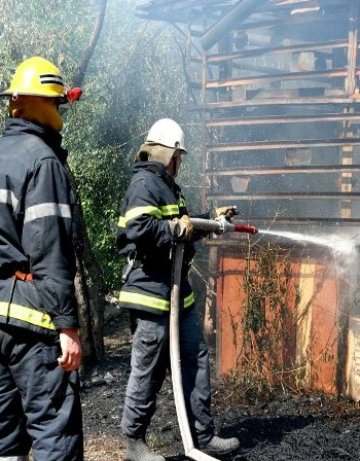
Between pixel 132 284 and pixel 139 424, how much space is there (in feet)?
2.88

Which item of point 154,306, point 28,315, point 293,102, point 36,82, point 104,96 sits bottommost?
point 154,306

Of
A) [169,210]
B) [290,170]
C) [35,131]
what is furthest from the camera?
[290,170]

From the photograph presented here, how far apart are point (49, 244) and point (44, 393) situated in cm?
66

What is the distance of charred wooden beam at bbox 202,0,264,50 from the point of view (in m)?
6.96

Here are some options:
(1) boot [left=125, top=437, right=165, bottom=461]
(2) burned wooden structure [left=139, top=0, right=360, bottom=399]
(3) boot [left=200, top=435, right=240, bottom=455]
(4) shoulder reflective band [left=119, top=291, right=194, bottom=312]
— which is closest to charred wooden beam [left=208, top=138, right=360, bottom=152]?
(2) burned wooden structure [left=139, top=0, right=360, bottom=399]

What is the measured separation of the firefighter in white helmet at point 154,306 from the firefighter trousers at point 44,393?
1.10 metres

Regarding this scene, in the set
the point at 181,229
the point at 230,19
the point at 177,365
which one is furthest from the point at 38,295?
the point at 230,19

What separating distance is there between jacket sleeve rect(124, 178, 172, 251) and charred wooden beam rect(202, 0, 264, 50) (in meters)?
3.79

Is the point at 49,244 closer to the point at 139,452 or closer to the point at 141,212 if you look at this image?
the point at 141,212

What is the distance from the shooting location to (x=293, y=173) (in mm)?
5887

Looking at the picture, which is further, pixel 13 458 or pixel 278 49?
pixel 278 49

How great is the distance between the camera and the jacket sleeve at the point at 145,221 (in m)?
3.83

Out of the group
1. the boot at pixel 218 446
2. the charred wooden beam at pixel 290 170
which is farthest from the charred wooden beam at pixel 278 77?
the boot at pixel 218 446

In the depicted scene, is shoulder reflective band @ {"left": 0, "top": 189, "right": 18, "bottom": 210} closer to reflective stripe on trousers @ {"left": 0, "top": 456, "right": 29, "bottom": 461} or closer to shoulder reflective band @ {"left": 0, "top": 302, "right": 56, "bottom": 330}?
shoulder reflective band @ {"left": 0, "top": 302, "right": 56, "bottom": 330}
